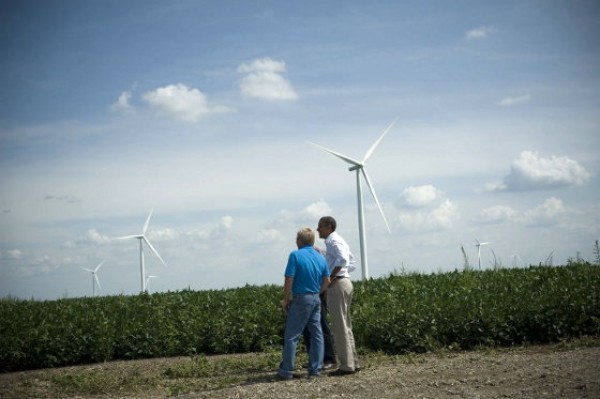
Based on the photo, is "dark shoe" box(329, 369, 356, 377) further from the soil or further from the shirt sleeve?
the shirt sleeve

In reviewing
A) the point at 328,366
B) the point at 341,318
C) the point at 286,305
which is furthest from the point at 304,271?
the point at 328,366

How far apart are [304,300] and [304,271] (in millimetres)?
448

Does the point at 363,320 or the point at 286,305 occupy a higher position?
the point at 286,305

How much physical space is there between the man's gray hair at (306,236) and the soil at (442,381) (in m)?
2.10

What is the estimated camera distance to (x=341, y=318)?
34.1ft

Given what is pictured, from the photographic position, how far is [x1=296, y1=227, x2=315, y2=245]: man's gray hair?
1051 centimetres

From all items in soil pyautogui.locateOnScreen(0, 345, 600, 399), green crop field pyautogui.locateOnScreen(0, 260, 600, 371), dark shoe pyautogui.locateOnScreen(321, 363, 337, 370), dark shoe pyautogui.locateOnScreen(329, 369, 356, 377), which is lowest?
soil pyautogui.locateOnScreen(0, 345, 600, 399)

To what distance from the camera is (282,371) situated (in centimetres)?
1047

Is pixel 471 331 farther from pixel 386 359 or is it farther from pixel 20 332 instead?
pixel 20 332

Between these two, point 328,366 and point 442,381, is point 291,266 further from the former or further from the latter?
point 442,381

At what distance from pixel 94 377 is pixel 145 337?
2.32 metres

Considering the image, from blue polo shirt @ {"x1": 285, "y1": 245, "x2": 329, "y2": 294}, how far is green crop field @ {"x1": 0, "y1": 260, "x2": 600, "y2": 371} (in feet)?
11.4

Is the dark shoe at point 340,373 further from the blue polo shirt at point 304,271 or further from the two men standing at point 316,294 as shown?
the blue polo shirt at point 304,271

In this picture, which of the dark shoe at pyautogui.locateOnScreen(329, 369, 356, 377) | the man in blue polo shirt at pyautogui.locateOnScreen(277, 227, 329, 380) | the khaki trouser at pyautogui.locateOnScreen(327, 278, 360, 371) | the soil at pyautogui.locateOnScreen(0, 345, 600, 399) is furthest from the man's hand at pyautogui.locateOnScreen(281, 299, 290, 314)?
the dark shoe at pyautogui.locateOnScreen(329, 369, 356, 377)
